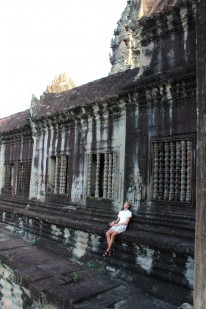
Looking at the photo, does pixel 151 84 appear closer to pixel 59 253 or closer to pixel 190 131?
pixel 190 131

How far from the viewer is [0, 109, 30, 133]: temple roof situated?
11.3 meters

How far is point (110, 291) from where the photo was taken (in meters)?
5.36

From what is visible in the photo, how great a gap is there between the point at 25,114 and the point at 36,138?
7.95 feet

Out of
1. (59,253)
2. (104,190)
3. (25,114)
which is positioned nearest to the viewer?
(104,190)

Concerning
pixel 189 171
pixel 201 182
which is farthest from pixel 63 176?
pixel 201 182

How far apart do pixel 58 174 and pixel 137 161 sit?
352 centimetres

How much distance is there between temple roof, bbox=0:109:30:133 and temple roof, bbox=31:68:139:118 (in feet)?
3.44

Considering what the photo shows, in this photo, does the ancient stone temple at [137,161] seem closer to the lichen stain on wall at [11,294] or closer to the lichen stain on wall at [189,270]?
the lichen stain on wall at [189,270]

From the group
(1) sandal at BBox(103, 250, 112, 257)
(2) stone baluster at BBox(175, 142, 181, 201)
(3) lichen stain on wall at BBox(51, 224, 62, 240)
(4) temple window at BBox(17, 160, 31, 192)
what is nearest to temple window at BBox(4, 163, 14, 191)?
(4) temple window at BBox(17, 160, 31, 192)

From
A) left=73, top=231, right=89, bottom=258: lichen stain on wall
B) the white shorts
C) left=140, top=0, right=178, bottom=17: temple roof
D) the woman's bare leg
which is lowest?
left=73, top=231, right=89, bottom=258: lichen stain on wall

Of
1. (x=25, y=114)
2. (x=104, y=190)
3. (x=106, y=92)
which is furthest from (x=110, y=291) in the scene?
(x=25, y=114)

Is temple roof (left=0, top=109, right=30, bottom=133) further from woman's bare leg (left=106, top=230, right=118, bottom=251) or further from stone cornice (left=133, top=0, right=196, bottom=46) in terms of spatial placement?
woman's bare leg (left=106, top=230, right=118, bottom=251)

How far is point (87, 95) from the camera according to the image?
840cm

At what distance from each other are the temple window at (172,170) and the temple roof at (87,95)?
6.08ft
